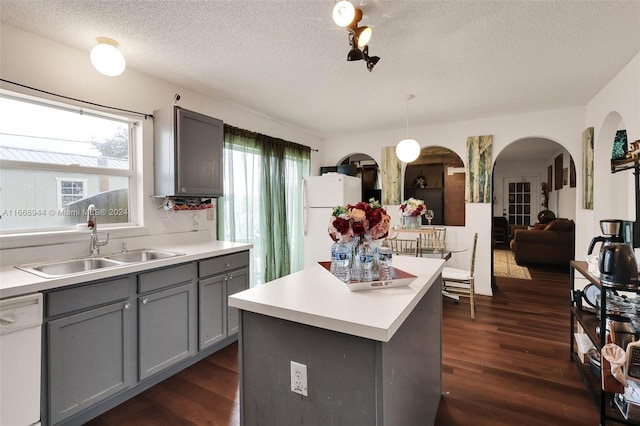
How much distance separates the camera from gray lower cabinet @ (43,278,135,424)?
1.67 m

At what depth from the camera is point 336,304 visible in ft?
3.92

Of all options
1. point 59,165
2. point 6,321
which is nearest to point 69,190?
point 59,165

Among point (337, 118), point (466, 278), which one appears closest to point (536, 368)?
point (466, 278)

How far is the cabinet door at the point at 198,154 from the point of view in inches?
104

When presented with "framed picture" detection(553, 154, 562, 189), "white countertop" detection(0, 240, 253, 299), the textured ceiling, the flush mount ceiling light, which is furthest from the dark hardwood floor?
"framed picture" detection(553, 154, 562, 189)

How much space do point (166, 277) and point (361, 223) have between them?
1.60 meters

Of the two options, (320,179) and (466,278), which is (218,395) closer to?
(466,278)

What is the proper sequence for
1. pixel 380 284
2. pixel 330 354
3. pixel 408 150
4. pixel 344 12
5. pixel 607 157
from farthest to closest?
pixel 408 150, pixel 607 157, pixel 344 12, pixel 380 284, pixel 330 354

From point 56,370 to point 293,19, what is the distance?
2.44m

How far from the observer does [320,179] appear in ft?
15.0

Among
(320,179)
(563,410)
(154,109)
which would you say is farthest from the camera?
(320,179)

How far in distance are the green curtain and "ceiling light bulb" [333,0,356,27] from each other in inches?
84.8

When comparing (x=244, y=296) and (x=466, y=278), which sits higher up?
(x=244, y=296)

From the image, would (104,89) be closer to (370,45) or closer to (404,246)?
(370,45)
